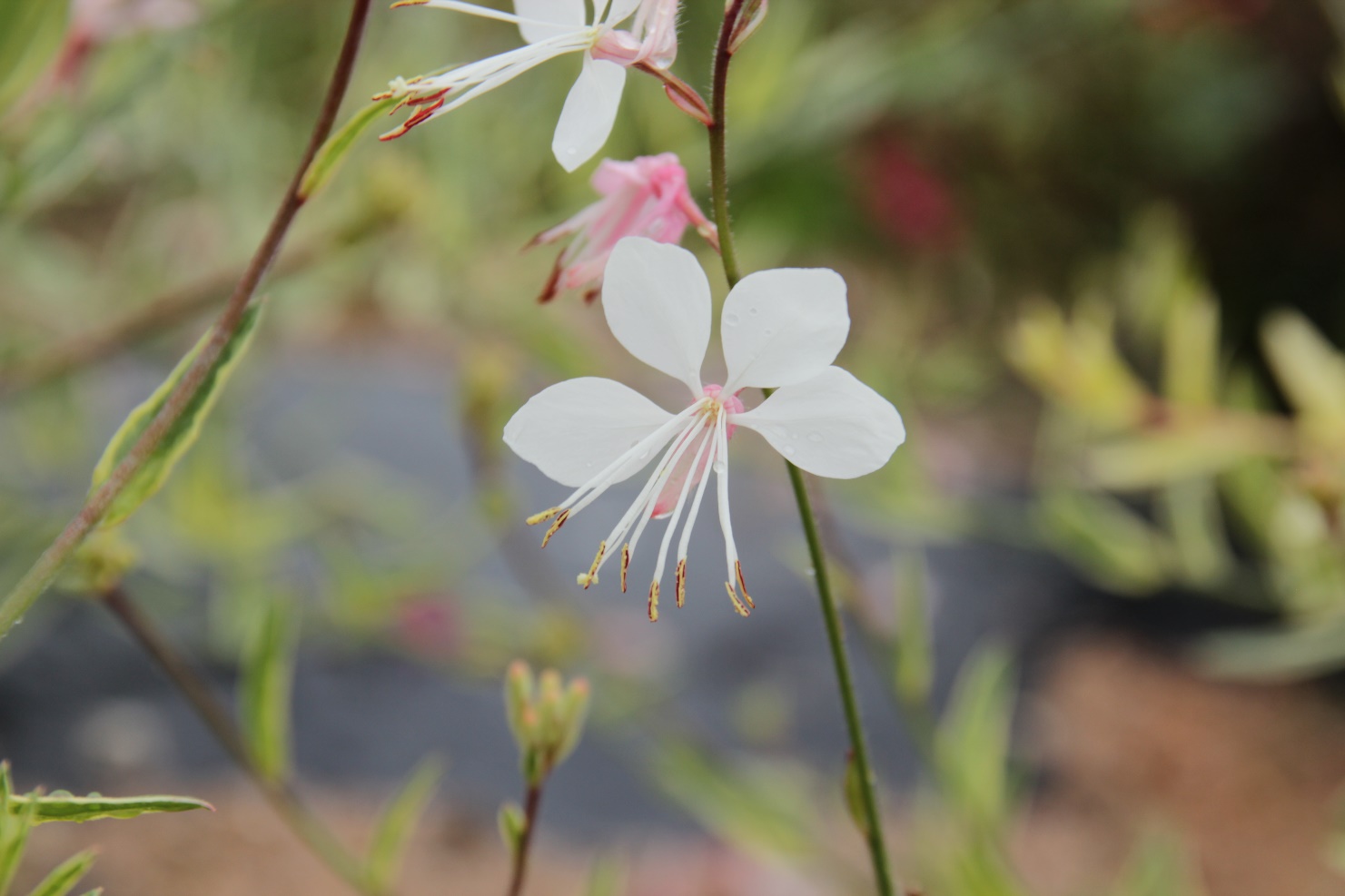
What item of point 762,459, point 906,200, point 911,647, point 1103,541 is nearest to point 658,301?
point 911,647

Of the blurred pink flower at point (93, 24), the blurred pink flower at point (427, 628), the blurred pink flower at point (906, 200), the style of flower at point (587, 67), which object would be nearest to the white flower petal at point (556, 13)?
the style of flower at point (587, 67)

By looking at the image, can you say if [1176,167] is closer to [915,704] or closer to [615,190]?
[915,704]

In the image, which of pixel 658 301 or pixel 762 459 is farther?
pixel 762 459

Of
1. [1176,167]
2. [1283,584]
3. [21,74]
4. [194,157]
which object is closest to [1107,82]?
[1176,167]

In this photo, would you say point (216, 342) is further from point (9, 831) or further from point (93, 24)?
point (93, 24)

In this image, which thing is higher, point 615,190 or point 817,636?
point 615,190

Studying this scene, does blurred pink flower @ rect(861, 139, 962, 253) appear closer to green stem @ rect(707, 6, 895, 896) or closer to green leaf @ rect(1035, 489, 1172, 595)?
green leaf @ rect(1035, 489, 1172, 595)
